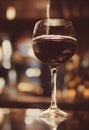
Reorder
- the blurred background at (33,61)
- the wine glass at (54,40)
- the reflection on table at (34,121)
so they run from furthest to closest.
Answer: the blurred background at (33,61) < the wine glass at (54,40) < the reflection on table at (34,121)

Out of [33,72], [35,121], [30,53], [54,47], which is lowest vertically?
[33,72]

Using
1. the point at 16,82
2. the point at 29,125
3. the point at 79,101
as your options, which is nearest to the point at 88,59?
the point at 79,101

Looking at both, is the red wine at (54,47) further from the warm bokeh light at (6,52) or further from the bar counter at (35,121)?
the warm bokeh light at (6,52)

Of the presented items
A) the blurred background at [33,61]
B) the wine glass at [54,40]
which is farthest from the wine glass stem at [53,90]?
the blurred background at [33,61]

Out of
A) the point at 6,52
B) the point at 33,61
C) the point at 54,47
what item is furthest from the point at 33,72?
the point at 54,47

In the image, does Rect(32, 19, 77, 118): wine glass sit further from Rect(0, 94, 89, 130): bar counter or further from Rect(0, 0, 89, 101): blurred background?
Rect(0, 0, 89, 101): blurred background

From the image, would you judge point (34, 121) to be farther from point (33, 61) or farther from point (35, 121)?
point (33, 61)

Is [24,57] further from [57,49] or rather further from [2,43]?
[57,49]
